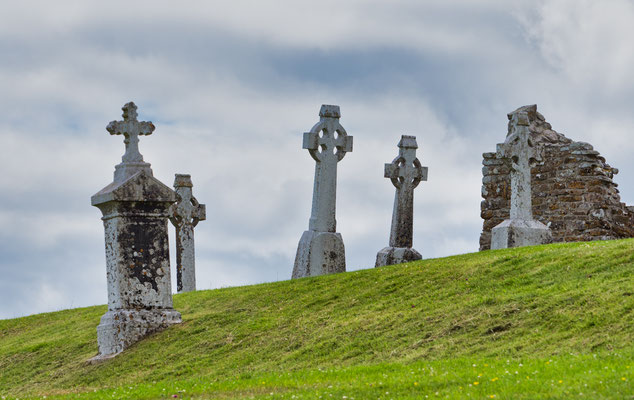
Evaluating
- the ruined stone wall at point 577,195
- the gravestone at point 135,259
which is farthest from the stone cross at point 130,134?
the ruined stone wall at point 577,195

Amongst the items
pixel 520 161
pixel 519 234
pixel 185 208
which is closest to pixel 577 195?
pixel 520 161

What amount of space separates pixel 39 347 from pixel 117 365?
13.5 ft

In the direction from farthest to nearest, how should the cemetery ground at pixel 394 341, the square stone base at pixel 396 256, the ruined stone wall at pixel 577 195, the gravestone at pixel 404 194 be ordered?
the ruined stone wall at pixel 577 195 < the gravestone at pixel 404 194 < the square stone base at pixel 396 256 < the cemetery ground at pixel 394 341

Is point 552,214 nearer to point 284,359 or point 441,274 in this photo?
point 441,274

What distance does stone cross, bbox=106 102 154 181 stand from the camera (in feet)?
66.2

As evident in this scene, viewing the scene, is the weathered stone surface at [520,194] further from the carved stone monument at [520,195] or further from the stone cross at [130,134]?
the stone cross at [130,134]

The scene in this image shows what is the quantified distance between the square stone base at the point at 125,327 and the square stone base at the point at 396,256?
734 cm

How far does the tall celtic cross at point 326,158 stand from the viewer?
79.0 feet

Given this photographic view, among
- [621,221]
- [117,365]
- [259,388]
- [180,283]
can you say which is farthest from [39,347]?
[621,221]

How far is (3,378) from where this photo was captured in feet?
63.5

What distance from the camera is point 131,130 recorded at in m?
20.5

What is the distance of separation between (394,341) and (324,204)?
9739 millimetres

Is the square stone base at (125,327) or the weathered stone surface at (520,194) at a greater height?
the weathered stone surface at (520,194)

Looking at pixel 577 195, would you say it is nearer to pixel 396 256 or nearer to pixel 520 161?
pixel 520 161
